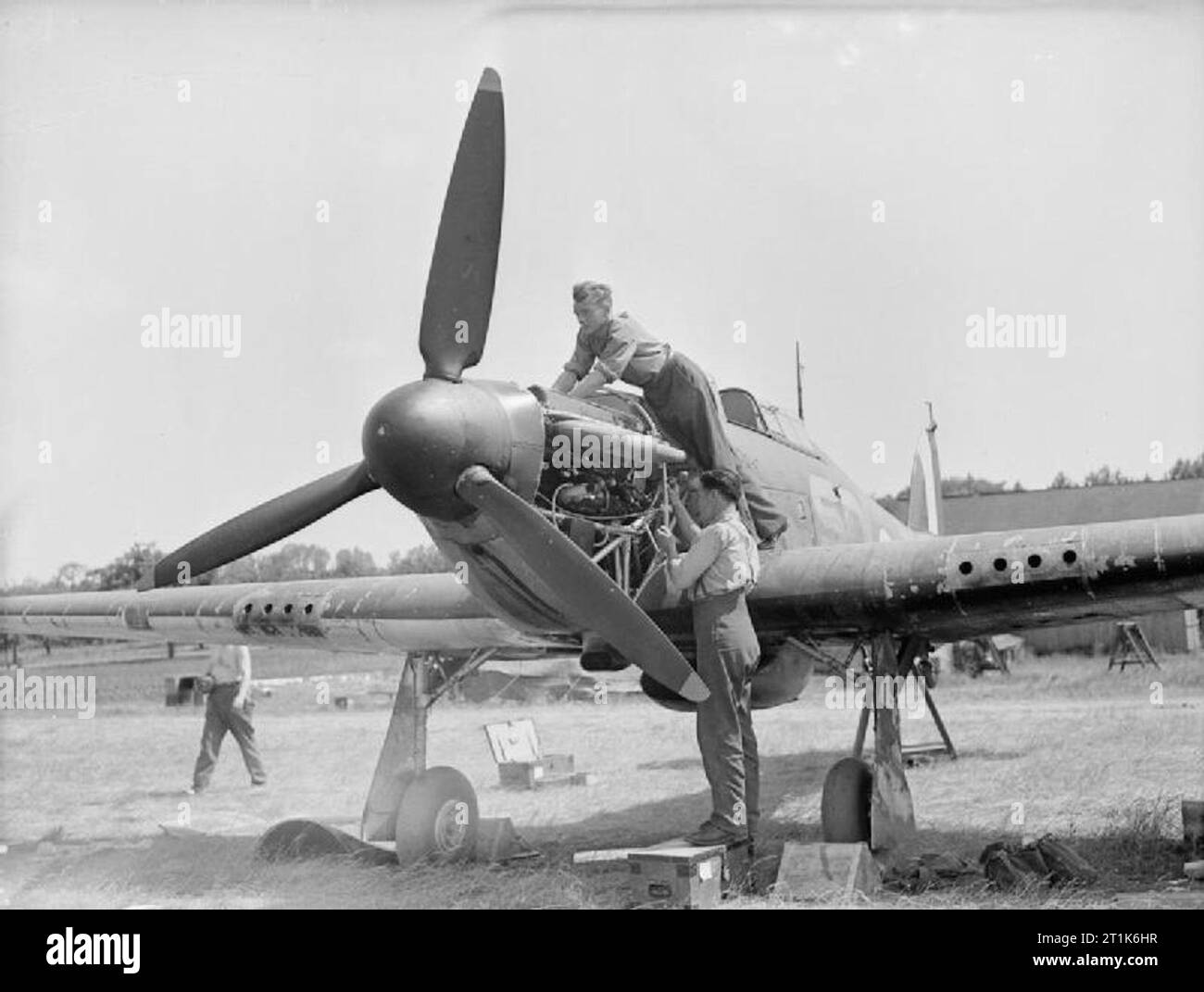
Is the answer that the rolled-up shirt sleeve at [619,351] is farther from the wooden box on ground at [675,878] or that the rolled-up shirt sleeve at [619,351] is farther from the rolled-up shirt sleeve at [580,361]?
the wooden box on ground at [675,878]

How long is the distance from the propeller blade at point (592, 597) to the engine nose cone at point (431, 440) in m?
0.22

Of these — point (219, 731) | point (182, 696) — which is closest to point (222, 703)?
point (219, 731)

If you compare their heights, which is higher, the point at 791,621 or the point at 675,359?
the point at 675,359

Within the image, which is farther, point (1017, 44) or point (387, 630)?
point (387, 630)

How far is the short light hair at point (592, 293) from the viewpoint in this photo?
682cm

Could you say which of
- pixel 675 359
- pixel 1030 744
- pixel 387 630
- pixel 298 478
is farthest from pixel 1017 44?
pixel 1030 744

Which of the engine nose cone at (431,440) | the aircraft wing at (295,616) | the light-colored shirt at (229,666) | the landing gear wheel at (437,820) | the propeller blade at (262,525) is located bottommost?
the landing gear wheel at (437,820)

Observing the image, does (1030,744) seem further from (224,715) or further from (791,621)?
(224,715)

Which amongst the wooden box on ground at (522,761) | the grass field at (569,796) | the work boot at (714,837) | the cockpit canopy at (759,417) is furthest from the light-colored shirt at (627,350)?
the wooden box on ground at (522,761)

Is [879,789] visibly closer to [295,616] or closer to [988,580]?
[988,580]

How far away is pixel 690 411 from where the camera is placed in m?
7.01

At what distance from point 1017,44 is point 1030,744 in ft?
30.1
